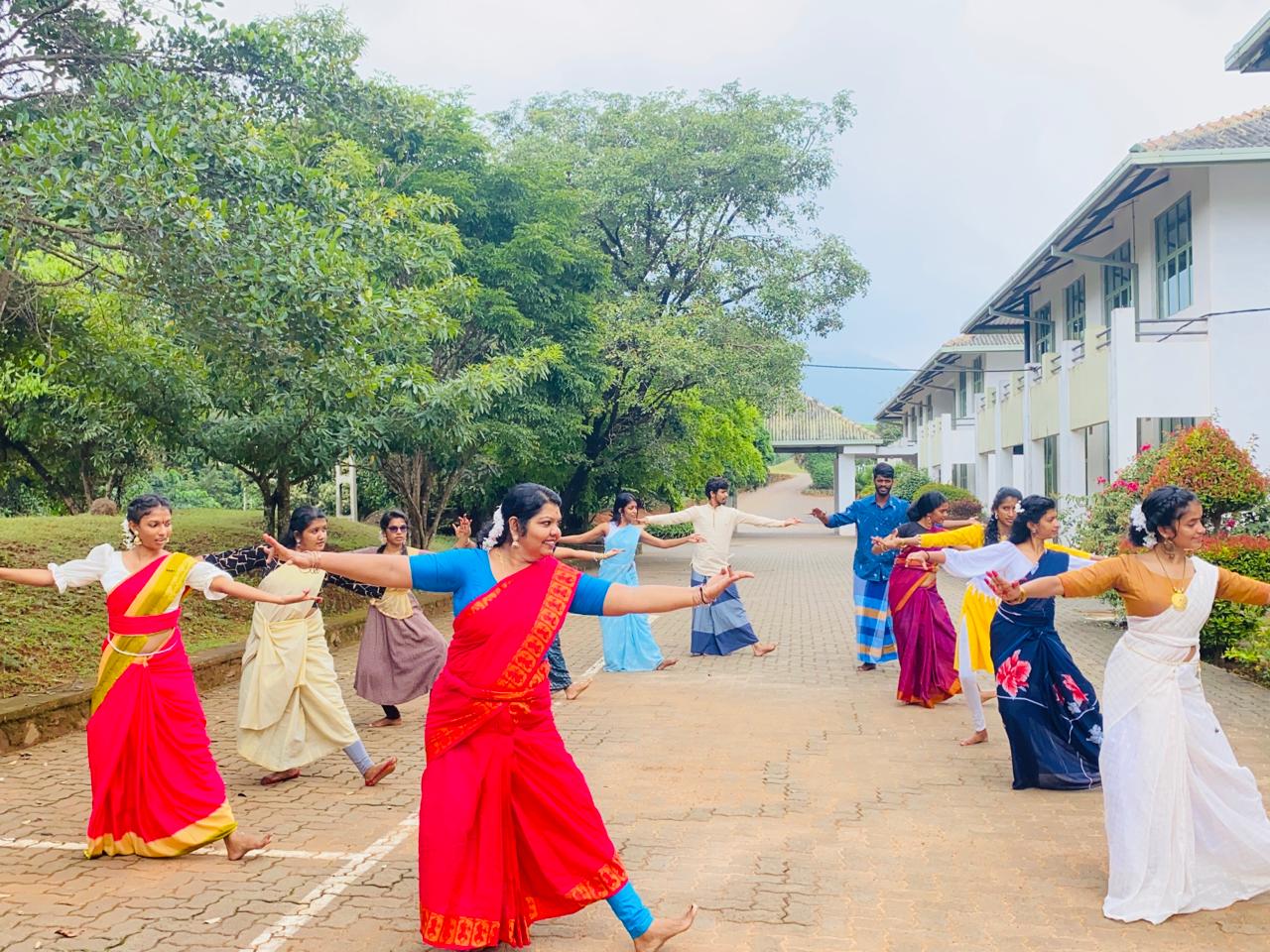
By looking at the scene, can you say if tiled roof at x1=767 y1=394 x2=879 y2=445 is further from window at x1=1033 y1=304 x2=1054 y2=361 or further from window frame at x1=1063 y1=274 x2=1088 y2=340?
window frame at x1=1063 y1=274 x2=1088 y2=340

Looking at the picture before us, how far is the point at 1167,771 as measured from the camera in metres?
4.72

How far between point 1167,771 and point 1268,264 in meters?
14.3

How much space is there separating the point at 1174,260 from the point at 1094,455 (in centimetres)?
493

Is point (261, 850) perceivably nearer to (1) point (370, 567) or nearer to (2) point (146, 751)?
(2) point (146, 751)

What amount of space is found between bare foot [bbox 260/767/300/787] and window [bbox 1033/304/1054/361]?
22.3 metres

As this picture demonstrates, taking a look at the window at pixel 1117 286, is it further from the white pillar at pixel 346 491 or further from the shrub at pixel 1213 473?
the white pillar at pixel 346 491

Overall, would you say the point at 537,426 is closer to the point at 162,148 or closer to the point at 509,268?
the point at 509,268

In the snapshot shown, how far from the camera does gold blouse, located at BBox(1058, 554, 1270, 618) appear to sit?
4969 mm

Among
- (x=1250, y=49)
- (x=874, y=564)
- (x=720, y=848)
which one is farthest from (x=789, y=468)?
(x=720, y=848)

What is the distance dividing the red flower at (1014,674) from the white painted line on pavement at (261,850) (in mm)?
3639

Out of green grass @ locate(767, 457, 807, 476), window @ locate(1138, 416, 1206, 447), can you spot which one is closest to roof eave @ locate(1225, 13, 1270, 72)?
window @ locate(1138, 416, 1206, 447)

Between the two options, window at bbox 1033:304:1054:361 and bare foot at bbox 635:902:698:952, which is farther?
window at bbox 1033:304:1054:361

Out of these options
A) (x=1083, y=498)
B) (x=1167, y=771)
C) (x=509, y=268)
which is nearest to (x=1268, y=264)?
(x=1083, y=498)

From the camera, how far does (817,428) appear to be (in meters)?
53.2
